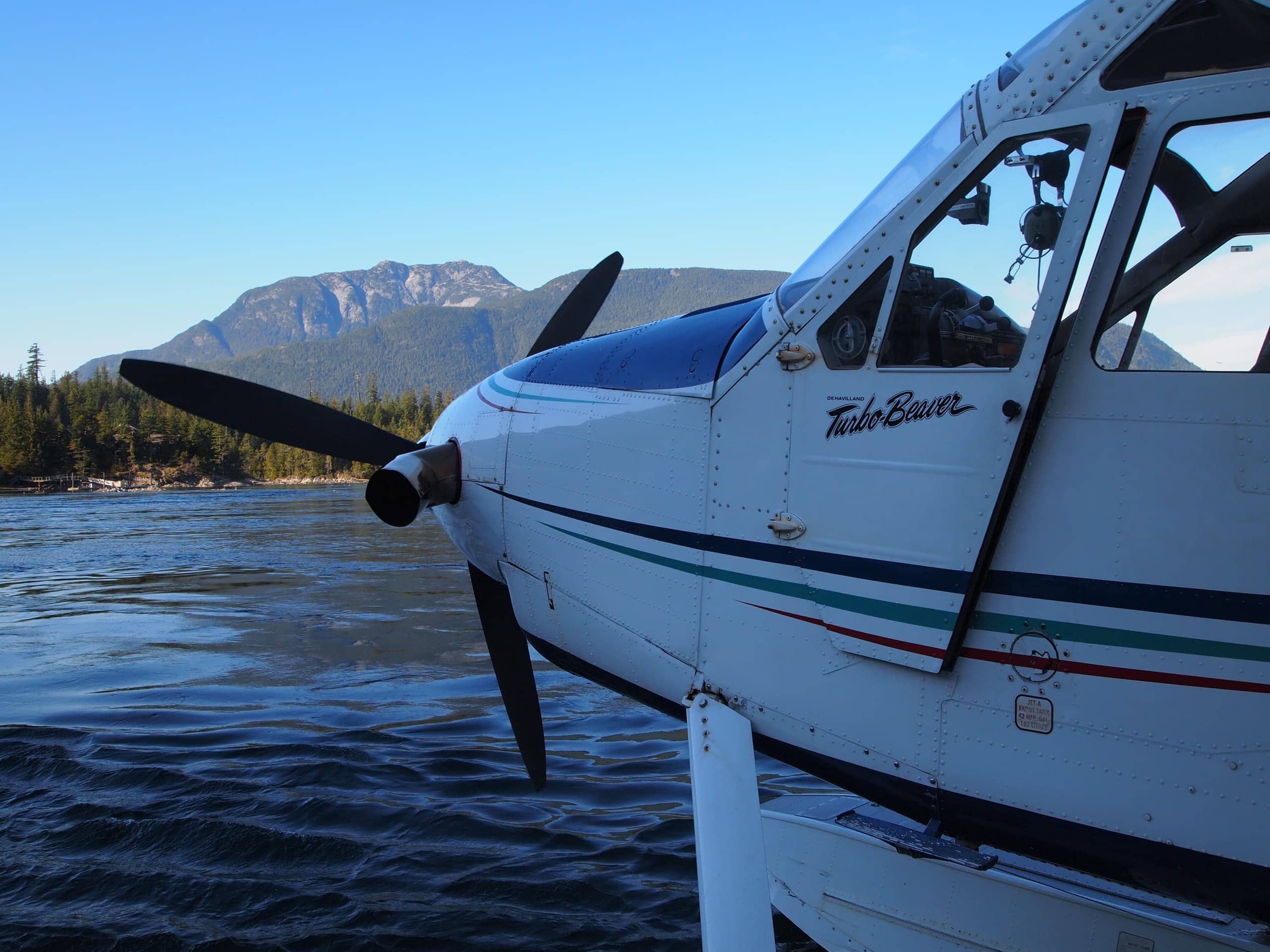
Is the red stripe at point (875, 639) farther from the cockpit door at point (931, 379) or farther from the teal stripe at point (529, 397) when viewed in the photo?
the teal stripe at point (529, 397)

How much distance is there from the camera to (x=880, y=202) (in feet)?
11.6

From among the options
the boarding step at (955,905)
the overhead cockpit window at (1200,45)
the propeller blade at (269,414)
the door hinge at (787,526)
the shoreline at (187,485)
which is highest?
the overhead cockpit window at (1200,45)

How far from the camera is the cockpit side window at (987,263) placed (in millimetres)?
3053

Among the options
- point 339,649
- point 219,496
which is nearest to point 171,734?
point 339,649

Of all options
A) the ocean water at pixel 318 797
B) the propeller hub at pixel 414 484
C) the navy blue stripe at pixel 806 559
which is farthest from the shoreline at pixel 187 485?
the navy blue stripe at pixel 806 559

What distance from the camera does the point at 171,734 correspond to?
9.16 metres

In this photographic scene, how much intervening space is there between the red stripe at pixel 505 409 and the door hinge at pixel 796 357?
5.42 ft

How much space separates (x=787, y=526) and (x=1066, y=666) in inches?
42.5

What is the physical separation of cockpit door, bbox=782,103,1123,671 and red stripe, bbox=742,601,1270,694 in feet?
0.03

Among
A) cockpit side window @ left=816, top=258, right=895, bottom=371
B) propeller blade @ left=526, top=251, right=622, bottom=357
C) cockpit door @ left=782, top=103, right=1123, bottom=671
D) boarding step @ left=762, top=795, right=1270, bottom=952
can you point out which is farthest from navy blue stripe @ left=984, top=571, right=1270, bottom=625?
propeller blade @ left=526, top=251, right=622, bottom=357

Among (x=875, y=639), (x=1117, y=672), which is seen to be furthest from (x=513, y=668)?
(x=1117, y=672)

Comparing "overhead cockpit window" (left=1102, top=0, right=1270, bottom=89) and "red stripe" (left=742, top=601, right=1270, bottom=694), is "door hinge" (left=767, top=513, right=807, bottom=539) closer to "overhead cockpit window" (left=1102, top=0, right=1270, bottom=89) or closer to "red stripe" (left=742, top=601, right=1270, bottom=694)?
"red stripe" (left=742, top=601, right=1270, bottom=694)

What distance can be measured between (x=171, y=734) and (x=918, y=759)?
851 cm

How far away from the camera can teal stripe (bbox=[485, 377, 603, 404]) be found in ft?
14.7
